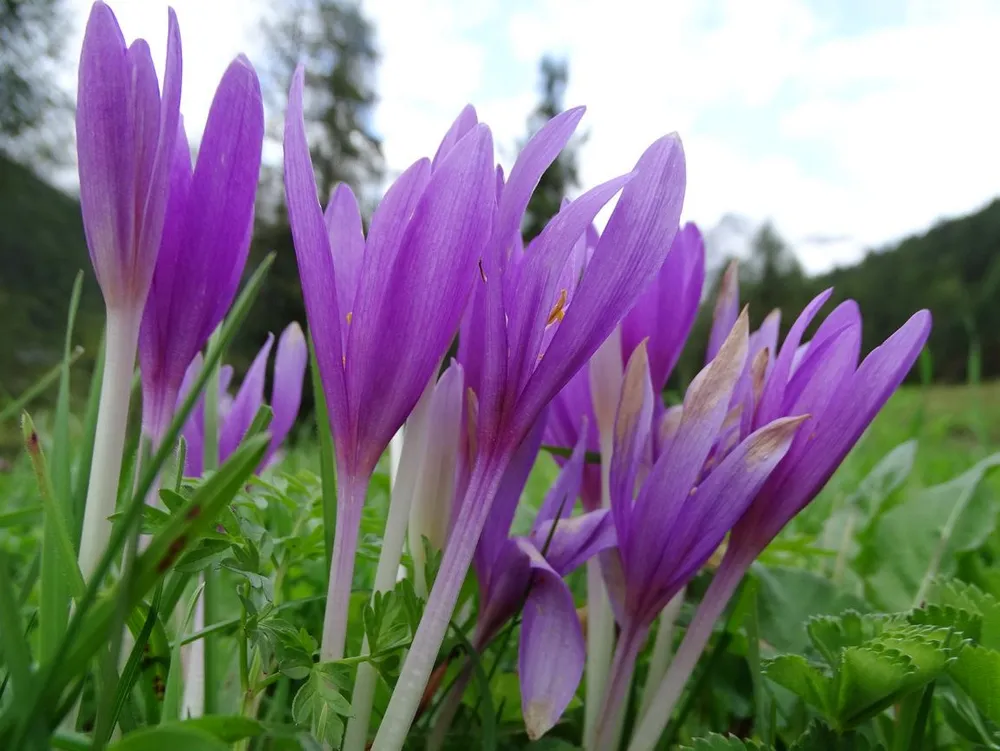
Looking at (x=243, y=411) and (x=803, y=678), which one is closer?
(x=803, y=678)

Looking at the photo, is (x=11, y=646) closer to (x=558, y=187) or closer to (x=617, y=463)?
(x=617, y=463)

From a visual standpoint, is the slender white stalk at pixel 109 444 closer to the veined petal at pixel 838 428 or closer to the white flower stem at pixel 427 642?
the white flower stem at pixel 427 642

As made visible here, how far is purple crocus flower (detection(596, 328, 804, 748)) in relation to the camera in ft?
1.06

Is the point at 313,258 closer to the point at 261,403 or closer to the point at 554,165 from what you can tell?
the point at 261,403

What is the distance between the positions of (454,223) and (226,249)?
12cm

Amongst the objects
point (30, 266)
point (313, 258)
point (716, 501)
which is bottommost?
point (716, 501)

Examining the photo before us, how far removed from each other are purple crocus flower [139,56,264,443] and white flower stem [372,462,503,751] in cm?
17

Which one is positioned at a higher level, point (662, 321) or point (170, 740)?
point (662, 321)

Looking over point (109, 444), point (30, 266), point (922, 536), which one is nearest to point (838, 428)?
point (109, 444)

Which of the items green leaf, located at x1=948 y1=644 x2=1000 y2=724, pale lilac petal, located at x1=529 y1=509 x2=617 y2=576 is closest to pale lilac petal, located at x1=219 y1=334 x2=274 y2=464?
pale lilac petal, located at x1=529 y1=509 x2=617 y2=576

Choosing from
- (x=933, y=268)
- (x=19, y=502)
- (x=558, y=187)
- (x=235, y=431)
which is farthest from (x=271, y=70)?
(x=933, y=268)

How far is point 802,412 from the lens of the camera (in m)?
0.35

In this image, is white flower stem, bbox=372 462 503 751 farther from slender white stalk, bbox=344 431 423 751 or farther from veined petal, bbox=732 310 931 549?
veined petal, bbox=732 310 931 549

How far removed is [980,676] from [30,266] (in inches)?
428
